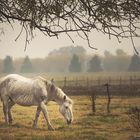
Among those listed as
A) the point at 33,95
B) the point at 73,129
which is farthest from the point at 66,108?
the point at 73,129

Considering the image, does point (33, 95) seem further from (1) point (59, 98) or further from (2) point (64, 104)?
(2) point (64, 104)

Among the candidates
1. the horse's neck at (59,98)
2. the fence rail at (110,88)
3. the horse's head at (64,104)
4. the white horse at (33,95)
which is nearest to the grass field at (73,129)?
the horse's head at (64,104)

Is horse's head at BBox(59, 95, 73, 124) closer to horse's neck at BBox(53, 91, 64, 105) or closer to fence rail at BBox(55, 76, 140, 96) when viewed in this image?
horse's neck at BBox(53, 91, 64, 105)

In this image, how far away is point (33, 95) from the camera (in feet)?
49.6

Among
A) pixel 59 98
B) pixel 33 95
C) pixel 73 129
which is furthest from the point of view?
pixel 59 98

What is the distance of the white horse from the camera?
15.0m

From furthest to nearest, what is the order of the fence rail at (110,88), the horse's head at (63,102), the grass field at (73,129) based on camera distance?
the fence rail at (110,88) → the horse's head at (63,102) → the grass field at (73,129)

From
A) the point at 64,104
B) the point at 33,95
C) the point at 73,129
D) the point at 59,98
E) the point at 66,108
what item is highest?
the point at 33,95

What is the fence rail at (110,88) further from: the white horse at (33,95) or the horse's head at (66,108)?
the white horse at (33,95)

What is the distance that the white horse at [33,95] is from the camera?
49.2 ft

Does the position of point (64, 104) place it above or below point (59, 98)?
below

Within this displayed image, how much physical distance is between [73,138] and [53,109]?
610cm

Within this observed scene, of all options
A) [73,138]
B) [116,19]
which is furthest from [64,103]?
[116,19]

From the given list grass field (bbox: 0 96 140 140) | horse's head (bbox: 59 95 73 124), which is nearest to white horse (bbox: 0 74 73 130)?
horse's head (bbox: 59 95 73 124)
